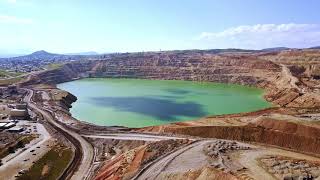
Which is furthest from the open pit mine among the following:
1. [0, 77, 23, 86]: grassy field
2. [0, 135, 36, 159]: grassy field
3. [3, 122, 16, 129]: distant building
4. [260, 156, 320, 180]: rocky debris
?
[0, 77, 23, 86]: grassy field

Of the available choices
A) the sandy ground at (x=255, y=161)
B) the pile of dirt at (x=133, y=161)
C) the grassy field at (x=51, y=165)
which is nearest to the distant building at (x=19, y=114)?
the grassy field at (x=51, y=165)

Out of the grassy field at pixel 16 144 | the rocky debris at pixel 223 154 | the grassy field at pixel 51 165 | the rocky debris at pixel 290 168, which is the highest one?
the rocky debris at pixel 290 168

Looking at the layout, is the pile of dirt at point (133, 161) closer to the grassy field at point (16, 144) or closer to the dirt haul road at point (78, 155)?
the dirt haul road at point (78, 155)

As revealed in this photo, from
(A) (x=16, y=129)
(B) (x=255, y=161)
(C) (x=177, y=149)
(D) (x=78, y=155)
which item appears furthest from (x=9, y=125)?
(B) (x=255, y=161)

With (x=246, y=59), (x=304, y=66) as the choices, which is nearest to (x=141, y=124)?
(x=304, y=66)

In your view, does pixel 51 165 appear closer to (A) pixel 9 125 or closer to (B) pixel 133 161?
(B) pixel 133 161

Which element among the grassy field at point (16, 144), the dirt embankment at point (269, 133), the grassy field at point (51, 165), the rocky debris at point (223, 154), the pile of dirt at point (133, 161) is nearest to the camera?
the rocky debris at point (223, 154)

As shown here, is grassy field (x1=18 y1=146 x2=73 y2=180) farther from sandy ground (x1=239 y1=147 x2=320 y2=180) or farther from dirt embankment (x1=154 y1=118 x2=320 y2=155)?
sandy ground (x1=239 y1=147 x2=320 y2=180)

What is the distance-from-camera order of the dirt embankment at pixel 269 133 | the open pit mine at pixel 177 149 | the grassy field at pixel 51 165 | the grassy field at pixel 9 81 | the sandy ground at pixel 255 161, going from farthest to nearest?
the grassy field at pixel 9 81 → the dirt embankment at pixel 269 133 → the grassy field at pixel 51 165 → the open pit mine at pixel 177 149 → the sandy ground at pixel 255 161
